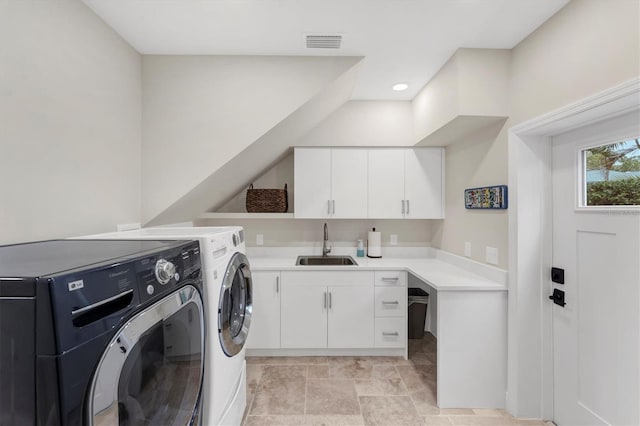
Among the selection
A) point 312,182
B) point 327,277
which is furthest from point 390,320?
point 312,182

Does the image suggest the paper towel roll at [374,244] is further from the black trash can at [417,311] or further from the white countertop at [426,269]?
the black trash can at [417,311]

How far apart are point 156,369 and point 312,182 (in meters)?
2.11

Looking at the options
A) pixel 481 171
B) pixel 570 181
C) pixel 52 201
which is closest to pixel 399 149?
pixel 481 171

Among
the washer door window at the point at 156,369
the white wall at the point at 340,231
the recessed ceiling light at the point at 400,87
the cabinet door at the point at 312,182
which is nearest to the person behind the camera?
the washer door window at the point at 156,369

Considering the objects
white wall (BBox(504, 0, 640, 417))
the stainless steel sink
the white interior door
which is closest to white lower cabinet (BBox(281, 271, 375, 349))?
the stainless steel sink

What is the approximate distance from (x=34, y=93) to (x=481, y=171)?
8.99 ft

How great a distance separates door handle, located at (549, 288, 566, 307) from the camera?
5.53ft

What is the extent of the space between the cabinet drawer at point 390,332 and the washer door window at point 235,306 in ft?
4.24

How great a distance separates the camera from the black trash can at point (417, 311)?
2.79 metres

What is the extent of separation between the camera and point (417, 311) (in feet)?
9.21

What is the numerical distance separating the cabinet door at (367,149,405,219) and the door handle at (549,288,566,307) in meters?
1.33

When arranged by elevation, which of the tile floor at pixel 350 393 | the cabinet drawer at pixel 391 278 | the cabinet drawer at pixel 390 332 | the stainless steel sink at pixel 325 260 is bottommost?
the tile floor at pixel 350 393

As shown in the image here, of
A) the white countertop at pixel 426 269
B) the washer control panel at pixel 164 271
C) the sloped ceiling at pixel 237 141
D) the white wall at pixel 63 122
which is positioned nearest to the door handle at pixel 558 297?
the white countertop at pixel 426 269

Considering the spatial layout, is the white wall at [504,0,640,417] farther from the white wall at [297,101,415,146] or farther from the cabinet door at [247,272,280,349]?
the cabinet door at [247,272,280,349]
